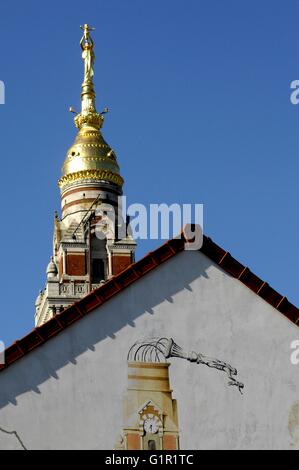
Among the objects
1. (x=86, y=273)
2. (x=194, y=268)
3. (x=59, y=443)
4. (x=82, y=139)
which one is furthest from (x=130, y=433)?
(x=82, y=139)

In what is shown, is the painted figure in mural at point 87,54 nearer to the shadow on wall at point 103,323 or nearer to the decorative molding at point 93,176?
the decorative molding at point 93,176

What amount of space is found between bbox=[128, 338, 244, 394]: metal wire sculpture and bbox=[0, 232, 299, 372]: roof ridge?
162cm

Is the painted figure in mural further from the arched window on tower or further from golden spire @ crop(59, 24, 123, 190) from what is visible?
the arched window on tower

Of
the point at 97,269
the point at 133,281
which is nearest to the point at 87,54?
the point at 97,269

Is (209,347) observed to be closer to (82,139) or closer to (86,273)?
(86,273)

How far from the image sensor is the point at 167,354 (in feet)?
130

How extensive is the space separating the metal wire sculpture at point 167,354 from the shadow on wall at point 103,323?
69 cm

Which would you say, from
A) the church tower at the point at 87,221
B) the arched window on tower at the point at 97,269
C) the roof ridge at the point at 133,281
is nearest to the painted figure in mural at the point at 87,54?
the church tower at the point at 87,221

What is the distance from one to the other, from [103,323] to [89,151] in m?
53.2

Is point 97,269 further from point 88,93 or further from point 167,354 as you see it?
point 167,354

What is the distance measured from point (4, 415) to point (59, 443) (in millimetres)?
1605

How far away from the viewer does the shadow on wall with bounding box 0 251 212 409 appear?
126 feet

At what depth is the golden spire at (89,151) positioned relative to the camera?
91312 millimetres

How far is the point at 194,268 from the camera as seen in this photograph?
134 ft
